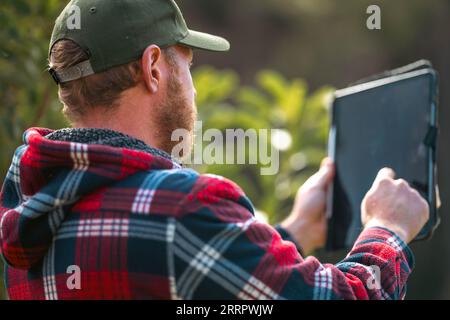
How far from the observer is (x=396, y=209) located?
1828mm

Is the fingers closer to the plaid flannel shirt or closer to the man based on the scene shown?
the man

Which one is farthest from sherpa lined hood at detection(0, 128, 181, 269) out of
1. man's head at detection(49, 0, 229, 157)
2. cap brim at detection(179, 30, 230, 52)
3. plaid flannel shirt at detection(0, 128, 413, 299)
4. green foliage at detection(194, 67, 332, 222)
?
green foliage at detection(194, 67, 332, 222)

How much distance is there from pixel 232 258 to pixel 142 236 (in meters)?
0.18

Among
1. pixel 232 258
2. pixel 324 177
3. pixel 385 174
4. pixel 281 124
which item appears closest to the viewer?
pixel 232 258

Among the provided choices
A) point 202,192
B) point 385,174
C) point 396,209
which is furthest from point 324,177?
point 202,192

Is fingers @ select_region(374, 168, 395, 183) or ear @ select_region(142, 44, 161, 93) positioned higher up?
ear @ select_region(142, 44, 161, 93)

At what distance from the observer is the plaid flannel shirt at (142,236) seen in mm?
1443

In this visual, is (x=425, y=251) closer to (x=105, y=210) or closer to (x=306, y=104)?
(x=306, y=104)

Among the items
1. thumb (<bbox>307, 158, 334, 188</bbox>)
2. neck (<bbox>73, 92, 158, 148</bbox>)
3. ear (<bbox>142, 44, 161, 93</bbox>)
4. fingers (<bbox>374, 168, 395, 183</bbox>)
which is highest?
ear (<bbox>142, 44, 161, 93</bbox>)

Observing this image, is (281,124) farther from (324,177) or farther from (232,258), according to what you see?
(232,258)

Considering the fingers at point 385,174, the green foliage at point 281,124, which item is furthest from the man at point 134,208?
the green foliage at point 281,124

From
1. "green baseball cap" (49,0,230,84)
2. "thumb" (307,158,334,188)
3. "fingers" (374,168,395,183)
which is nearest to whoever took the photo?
"green baseball cap" (49,0,230,84)

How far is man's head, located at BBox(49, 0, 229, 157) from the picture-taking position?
167 centimetres

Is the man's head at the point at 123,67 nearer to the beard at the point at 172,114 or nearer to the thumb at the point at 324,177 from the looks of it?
the beard at the point at 172,114
